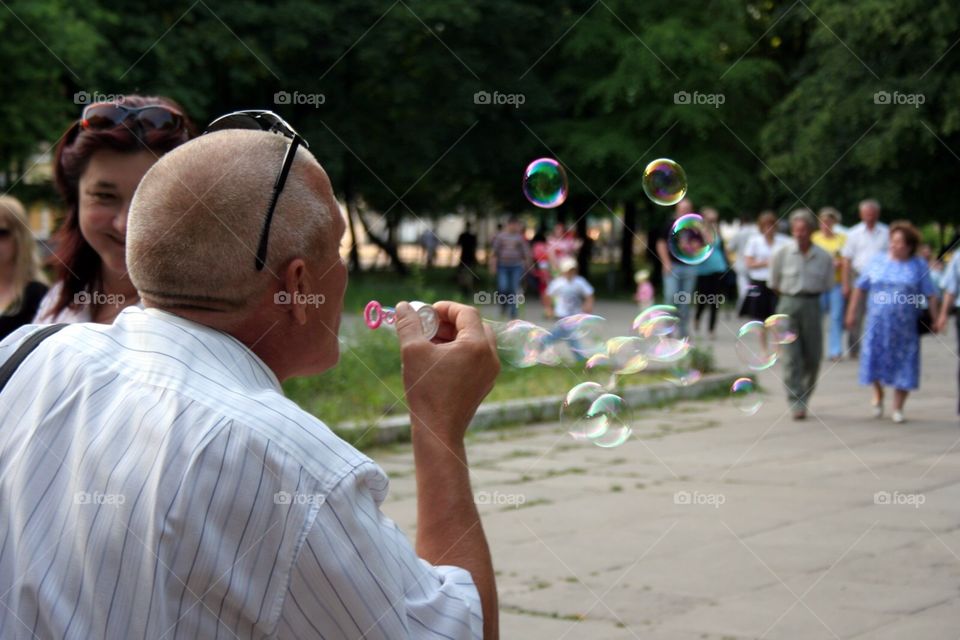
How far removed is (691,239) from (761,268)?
10.7 m

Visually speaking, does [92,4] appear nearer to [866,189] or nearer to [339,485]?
[866,189]

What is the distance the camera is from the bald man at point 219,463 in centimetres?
156

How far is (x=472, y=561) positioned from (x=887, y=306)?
33.7 ft

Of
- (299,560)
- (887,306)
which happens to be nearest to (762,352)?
(299,560)

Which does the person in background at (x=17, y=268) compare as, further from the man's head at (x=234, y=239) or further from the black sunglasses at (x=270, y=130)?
the man's head at (x=234, y=239)

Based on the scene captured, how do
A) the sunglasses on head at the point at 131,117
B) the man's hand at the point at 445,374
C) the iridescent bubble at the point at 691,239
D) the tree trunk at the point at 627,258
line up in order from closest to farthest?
the man's hand at the point at 445,374, the sunglasses on head at the point at 131,117, the iridescent bubble at the point at 691,239, the tree trunk at the point at 627,258

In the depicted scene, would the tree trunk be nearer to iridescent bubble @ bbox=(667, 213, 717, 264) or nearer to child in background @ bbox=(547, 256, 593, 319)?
child in background @ bbox=(547, 256, 593, 319)

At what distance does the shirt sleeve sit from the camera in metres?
1.55

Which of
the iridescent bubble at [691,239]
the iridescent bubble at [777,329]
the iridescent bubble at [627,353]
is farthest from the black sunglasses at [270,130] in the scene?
the iridescent bubble at [777,329]

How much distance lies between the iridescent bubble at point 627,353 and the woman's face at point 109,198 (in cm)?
155

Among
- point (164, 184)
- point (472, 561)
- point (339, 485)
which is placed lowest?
point (472, 561)

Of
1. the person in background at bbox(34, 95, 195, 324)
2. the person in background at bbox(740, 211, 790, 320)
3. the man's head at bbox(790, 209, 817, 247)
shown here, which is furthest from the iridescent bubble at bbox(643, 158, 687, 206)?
the man's head at bbox(790, 209, 817, 247)

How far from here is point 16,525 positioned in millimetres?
1671

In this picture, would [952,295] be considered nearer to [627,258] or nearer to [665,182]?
[665,182]
